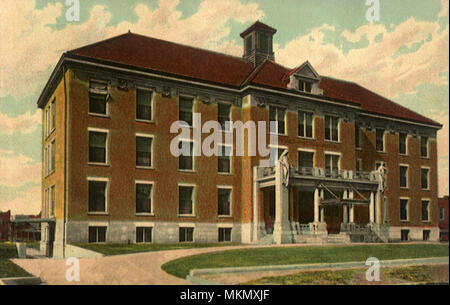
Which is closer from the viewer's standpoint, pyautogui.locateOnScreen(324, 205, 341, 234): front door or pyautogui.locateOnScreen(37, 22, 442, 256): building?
pyautogui.locateOnScreen(37, 22, 442, 256): building

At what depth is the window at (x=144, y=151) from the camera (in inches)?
986

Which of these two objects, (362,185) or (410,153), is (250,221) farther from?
(410,153)

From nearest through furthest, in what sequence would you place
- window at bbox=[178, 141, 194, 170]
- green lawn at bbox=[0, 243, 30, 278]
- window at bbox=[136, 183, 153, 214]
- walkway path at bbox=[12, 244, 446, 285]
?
walkway path at bbox=[12, 244, 446, 285]
green lawn at bbox=[0, 243, 30, 278]
window at bbox=[136, 183, 153, 214]
window at bbox=[178, 141, 194, 170]

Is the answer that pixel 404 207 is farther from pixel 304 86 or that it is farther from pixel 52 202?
pixel 52 202

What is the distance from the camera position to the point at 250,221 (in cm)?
2700

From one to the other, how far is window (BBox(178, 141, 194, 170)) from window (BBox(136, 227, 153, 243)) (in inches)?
145

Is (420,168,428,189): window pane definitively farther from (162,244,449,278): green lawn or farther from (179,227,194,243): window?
(179,227,194,243): window

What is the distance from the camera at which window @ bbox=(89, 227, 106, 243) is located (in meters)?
22.8

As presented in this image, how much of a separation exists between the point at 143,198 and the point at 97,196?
2410 mm

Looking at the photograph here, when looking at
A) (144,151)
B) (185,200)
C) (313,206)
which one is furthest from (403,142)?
(144,151)

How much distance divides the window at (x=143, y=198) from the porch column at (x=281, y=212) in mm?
6441

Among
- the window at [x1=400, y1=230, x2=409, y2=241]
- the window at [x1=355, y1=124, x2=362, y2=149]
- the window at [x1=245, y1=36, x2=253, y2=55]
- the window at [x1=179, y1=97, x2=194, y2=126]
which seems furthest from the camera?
the window at [x1=355, y1=124, x2=362, y2=149]

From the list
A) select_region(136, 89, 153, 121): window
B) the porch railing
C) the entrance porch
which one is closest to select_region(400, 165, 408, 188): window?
the entrance porch

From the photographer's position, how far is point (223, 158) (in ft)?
89.4
